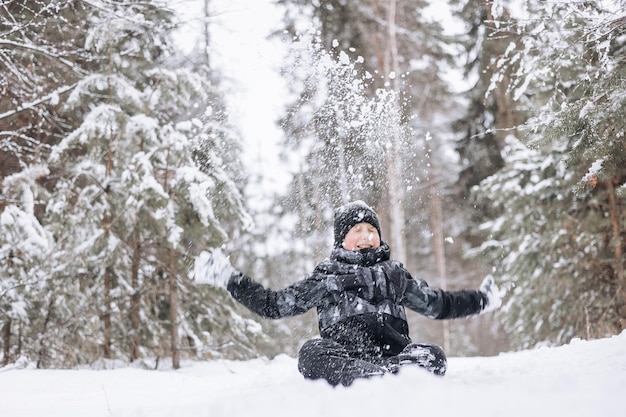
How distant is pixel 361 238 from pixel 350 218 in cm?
24

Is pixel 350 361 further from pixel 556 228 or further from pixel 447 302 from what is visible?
pixel 556 228

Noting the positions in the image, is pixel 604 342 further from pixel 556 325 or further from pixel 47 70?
pixel 47 70

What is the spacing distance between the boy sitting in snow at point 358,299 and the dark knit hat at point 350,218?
0.20 meters

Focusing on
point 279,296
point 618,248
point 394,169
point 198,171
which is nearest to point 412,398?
point 279,296

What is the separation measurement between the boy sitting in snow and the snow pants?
15mm

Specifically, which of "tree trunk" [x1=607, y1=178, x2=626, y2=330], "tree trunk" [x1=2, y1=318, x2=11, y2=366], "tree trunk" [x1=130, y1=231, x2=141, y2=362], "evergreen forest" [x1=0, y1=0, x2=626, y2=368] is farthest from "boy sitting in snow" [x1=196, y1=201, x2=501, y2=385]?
"tree trunk" [x1=607, y1=178, x2=626, y2=330]

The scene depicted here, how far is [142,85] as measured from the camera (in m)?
8.59

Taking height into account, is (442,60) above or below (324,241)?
above

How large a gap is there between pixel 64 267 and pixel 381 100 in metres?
6.18

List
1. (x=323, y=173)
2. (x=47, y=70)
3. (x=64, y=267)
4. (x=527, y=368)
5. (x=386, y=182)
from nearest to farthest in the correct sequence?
1. (x=527, y=368)
2. (x=64, y=267)
3. (x=47, y=70)
4. (x=323, y=173)
5. (x=386, y=182)

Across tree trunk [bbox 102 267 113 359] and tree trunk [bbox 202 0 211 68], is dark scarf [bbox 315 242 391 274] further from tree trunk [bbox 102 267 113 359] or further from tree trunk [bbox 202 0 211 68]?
tree trunk [bbox 102 267 113 359]

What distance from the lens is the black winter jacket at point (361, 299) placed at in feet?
11.5

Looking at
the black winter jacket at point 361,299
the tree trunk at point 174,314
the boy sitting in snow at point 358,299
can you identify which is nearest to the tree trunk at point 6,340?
the tree trunk at point 174,314

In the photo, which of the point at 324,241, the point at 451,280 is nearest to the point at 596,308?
the point at 324,241
